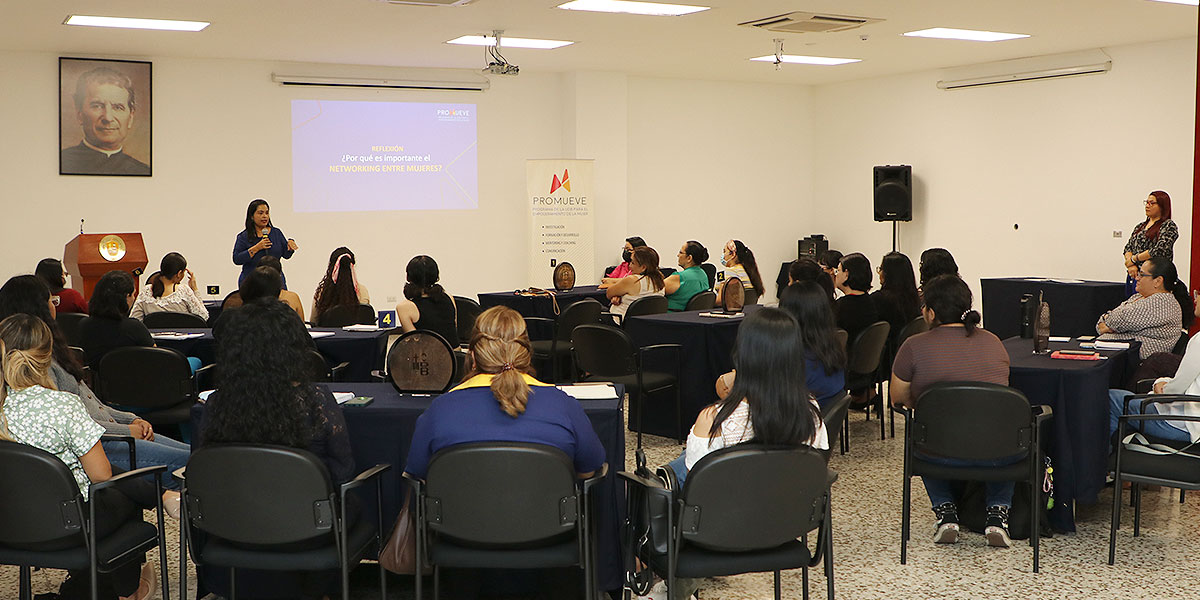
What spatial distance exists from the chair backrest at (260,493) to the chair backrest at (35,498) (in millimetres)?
335

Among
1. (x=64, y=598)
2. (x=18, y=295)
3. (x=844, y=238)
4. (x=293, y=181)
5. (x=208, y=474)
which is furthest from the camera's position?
(x=844, y=238)

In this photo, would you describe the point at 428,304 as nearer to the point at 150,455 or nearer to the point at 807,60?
the point at 150,455

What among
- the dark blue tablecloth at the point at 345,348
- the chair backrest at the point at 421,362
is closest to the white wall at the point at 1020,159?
the dark blue tablecloth at the point at 345,348

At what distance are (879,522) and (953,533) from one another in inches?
16.2

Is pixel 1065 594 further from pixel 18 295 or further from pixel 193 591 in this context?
pixel 18 295

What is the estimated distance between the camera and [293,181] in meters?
11.8

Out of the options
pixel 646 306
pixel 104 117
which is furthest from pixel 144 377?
pixel 104 117

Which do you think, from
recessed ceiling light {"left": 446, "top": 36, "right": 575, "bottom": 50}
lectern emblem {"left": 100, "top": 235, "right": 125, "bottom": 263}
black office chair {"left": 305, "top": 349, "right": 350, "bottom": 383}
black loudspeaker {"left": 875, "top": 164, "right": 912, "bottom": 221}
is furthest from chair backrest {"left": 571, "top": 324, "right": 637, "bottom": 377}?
black loudspeaker {"left": 875, "top": 164, "right": 912, "bottom": 221}

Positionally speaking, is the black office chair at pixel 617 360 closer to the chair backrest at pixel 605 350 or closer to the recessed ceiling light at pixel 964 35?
the chair backrest at pixel 605 350

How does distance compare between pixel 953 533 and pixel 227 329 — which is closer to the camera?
pixel 227 329

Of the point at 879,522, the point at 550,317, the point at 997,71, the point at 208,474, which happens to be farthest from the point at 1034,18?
the point at 208,474

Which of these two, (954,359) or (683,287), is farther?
(683,287)

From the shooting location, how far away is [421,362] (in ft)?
15.8

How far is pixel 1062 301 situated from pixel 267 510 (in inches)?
344
